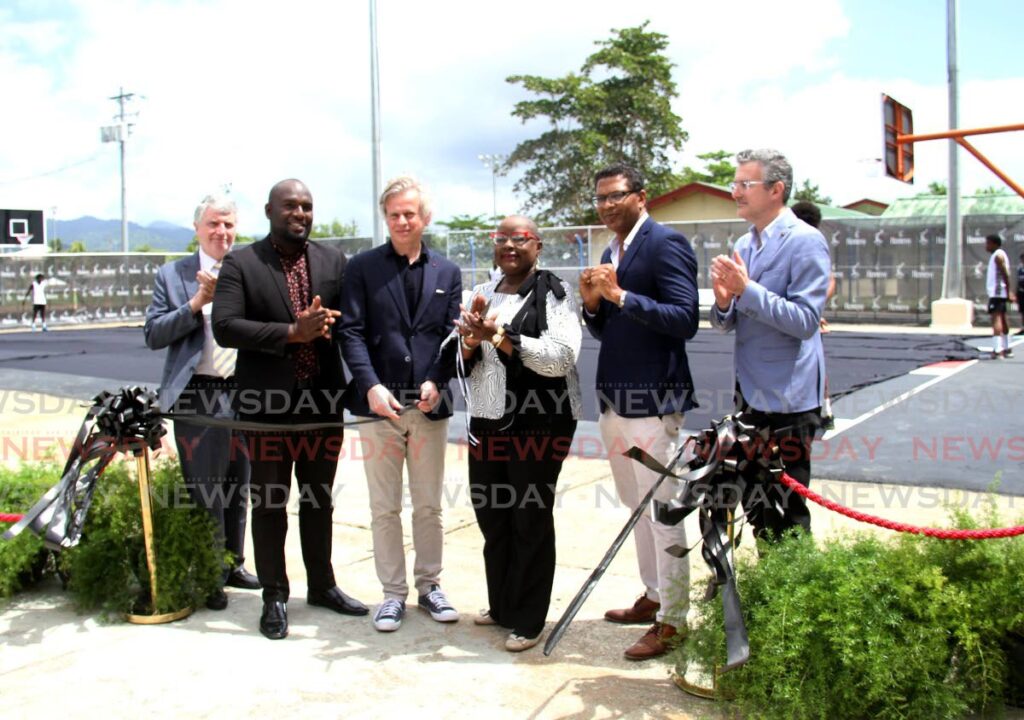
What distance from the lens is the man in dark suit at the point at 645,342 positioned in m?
3.97

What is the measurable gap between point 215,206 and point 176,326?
25.9 inches

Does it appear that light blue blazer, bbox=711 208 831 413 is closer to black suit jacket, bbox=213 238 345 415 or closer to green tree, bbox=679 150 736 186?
black suit jacket, bbox=213 238 345 415

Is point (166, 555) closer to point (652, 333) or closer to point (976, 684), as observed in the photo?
point (652, 333)

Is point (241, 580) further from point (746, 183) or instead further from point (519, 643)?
point (746, 183)

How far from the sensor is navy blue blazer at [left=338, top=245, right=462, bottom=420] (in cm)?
441

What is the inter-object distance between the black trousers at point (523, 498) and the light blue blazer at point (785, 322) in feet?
2.81

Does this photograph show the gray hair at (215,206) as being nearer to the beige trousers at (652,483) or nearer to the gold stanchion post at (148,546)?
the gold stanchion post at (148,546)

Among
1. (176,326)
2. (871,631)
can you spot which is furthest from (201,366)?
(871,631)

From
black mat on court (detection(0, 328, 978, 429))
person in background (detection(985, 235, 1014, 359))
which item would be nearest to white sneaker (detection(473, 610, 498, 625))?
black mat on court (detection(0, 328, 978, 429))

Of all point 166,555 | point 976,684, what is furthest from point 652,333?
point 166,555

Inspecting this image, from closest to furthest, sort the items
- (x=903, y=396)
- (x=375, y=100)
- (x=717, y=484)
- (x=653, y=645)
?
1. (x=717, y=484)
2. (x=653, y=645)
3. (x=903, y=396)
4. (x=375, y=100)

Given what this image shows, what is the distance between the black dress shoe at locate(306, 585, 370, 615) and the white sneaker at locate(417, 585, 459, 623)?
0.30 metres

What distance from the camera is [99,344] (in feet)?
70.4

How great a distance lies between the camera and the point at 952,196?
20.9 meters
